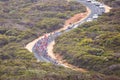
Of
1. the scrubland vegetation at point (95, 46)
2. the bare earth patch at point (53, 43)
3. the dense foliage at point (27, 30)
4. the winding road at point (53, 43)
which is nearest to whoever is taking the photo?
the dense foliage at point (27, 30)

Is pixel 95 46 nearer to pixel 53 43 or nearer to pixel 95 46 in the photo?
pixel 95 46

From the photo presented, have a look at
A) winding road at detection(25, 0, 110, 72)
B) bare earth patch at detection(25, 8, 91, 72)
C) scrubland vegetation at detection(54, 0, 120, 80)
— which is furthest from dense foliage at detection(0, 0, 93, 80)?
scrubland vegetation at detection(54, 0, 120, 80)

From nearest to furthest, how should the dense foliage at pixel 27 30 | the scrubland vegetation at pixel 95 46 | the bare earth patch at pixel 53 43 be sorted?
the dense foliage at pixel 27 30 → the scrubland vegetation at pixel 95 46 → the bare earth patch at pixel 53 43

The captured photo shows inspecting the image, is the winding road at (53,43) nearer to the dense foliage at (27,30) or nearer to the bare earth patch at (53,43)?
the bare earth patch at (53,43)

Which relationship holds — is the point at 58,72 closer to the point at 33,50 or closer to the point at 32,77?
the point at 32,77

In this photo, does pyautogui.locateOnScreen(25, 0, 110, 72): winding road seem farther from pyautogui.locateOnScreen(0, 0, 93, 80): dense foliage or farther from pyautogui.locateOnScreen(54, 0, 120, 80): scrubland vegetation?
pyautogui.locateOnScreen(0, 0, 93, 80): dense foliage

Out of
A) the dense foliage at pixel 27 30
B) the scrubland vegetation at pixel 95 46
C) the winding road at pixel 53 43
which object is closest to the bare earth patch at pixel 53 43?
the winding road at pixel 53 43

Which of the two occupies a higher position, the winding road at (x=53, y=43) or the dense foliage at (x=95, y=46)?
the dense foliage at (x=95, y=46)

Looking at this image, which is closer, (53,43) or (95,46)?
(95,46)

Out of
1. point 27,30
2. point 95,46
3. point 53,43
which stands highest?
point 95,46

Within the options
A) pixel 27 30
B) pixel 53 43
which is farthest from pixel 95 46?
pixel 27 30
